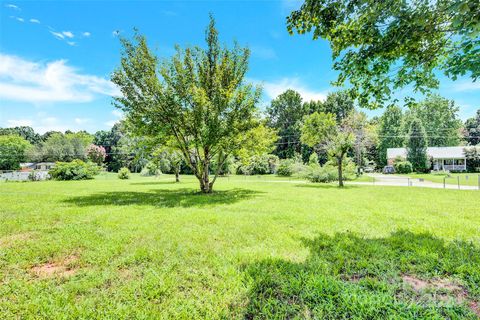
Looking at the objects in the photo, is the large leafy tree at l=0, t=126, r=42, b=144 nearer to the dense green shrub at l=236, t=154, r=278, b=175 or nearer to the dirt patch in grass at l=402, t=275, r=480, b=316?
the dense green shrub at l=236, t=154, r=278, b=175

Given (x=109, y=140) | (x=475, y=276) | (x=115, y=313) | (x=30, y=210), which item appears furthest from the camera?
(x=109, y=140)

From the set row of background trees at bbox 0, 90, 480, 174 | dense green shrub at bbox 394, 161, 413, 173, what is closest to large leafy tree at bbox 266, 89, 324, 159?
row of background trees at bbox 0, 90, 480, 174

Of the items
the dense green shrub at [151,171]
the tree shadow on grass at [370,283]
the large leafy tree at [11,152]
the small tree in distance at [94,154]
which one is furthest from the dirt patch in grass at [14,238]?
the large leafy tree at [11,152]

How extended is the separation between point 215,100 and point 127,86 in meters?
4.41

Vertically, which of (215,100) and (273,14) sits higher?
(273,14)

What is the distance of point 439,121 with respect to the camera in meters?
44.2

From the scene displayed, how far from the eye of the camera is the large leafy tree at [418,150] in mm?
33469

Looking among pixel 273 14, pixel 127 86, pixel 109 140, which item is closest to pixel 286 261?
pixel 273 14

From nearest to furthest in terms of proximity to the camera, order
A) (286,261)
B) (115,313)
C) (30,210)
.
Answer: (115,313) < (286,261) < (30,210)

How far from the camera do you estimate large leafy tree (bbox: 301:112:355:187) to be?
1700 centimetres

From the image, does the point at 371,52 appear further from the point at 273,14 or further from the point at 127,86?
the point at 127,86

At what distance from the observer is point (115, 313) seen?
241cm

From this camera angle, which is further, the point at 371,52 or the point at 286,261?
the point at 371,52

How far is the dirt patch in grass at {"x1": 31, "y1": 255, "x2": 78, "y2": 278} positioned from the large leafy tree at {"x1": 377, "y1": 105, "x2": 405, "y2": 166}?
49179 millimetres
